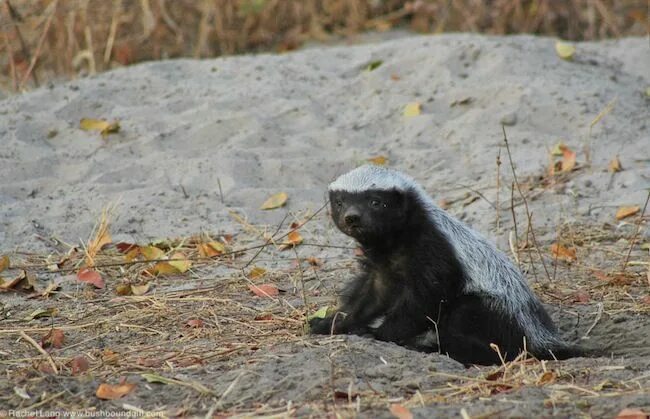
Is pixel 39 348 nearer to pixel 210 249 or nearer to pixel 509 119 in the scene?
pixel 210 249

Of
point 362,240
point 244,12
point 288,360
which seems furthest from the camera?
point 244,12

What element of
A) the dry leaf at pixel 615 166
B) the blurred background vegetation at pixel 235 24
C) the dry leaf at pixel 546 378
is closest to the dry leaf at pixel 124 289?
the dry leaf at pixel 546 378

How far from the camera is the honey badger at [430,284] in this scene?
17.7 ft

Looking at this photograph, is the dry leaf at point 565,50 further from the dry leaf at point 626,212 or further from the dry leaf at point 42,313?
the dry leaf at point 42,313

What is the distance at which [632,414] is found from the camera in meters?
3.89

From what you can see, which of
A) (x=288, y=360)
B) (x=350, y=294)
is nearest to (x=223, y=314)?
(x=350, y=294)

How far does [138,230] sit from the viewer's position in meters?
7.51

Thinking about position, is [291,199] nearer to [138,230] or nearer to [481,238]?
[138,230]

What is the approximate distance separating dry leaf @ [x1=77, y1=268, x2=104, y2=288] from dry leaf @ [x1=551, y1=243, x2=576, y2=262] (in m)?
3.07

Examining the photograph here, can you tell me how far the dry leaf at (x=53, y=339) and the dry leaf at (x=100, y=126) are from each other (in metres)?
3.54

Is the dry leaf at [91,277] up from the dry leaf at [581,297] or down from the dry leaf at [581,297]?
up

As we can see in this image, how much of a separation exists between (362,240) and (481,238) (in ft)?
2.27

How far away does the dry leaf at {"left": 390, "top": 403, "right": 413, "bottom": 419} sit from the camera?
3.92m

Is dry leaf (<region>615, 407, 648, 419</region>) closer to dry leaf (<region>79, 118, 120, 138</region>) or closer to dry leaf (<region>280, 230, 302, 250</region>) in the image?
dry leaf (<region>280, 230, 302, 250</region>)
